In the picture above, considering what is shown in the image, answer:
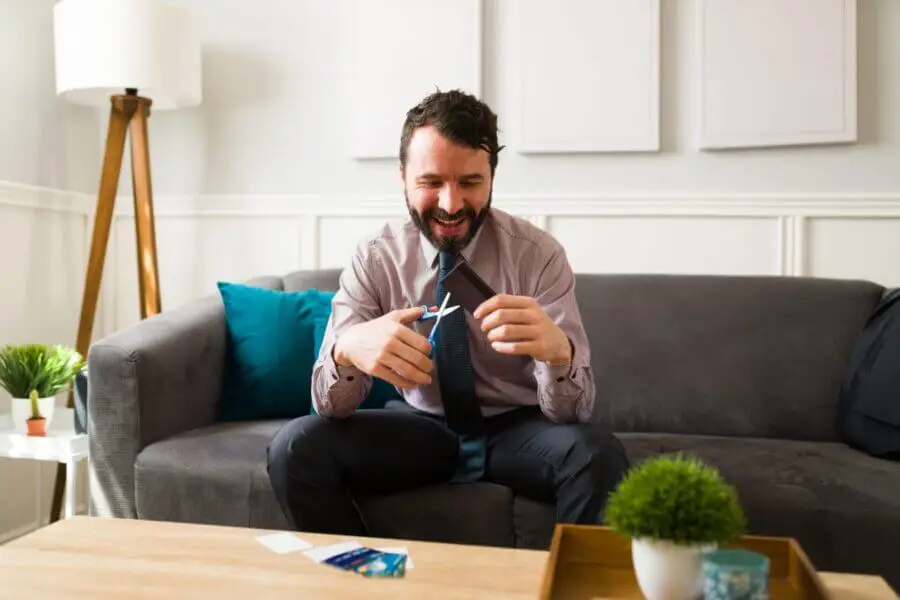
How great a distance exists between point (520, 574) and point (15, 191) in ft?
7.22

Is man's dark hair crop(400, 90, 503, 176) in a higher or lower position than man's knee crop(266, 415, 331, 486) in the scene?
higher

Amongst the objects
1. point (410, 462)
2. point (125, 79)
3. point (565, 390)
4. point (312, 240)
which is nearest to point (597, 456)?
point (565, 390)

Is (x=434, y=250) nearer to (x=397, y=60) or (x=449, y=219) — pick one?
(x=449, y=219)

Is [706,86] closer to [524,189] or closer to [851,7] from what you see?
[851,7]

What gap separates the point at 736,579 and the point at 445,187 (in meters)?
1.02

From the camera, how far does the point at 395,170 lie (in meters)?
2.94

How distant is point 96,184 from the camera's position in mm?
3189

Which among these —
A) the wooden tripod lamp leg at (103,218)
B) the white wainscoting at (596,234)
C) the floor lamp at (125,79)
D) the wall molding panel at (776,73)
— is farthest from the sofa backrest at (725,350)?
the wooden tripod lamp leg at (103,218)

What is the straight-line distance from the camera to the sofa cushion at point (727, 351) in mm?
2213

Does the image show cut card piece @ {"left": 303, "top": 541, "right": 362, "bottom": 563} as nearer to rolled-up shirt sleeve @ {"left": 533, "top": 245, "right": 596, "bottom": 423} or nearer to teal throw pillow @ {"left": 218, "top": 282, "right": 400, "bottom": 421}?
rolled-up shirt sleeve @ {"left": 533, "top": 245, "right": 596, "bottom": 423}

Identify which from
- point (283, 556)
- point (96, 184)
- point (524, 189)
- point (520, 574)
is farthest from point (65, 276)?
point (520, 574)

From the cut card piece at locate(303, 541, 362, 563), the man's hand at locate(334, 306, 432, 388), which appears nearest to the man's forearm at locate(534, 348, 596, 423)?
the man's hand at locate(334, 306, 432, 388)

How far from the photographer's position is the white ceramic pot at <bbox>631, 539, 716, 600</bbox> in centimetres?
99

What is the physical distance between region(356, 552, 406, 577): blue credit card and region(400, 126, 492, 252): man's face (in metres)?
0.77
